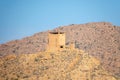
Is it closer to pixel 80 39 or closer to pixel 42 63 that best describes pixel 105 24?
pixel 80 39

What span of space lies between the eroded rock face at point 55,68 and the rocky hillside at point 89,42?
2131 inches

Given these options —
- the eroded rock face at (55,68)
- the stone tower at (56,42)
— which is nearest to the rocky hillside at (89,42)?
the stone tower at (56,42)

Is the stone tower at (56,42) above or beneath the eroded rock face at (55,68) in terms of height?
above

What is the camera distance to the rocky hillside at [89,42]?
490 ft

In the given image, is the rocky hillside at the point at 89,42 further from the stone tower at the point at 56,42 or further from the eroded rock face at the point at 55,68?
the eroded rock face at the point at 55,68

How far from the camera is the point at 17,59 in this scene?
93188 millimetres

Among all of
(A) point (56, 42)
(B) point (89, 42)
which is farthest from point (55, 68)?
(B) point (89, 42)

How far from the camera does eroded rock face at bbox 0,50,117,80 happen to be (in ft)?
284

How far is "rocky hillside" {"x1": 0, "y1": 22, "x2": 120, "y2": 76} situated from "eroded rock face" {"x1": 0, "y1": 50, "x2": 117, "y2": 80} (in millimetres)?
54137

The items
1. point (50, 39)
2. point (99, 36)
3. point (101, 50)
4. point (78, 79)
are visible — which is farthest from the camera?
point (99, 36)

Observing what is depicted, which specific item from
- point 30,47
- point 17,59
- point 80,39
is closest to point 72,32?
point 80,39

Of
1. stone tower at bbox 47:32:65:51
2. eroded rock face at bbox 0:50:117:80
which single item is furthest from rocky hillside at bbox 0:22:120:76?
eroded rock face at bbox 0:50:117:80

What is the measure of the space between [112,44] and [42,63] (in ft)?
224

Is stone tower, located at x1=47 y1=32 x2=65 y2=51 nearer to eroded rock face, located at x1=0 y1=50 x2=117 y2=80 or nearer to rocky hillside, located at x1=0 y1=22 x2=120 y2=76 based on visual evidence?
eroded rock face, located at x1=0 y1=50 x2=117 y2=80
